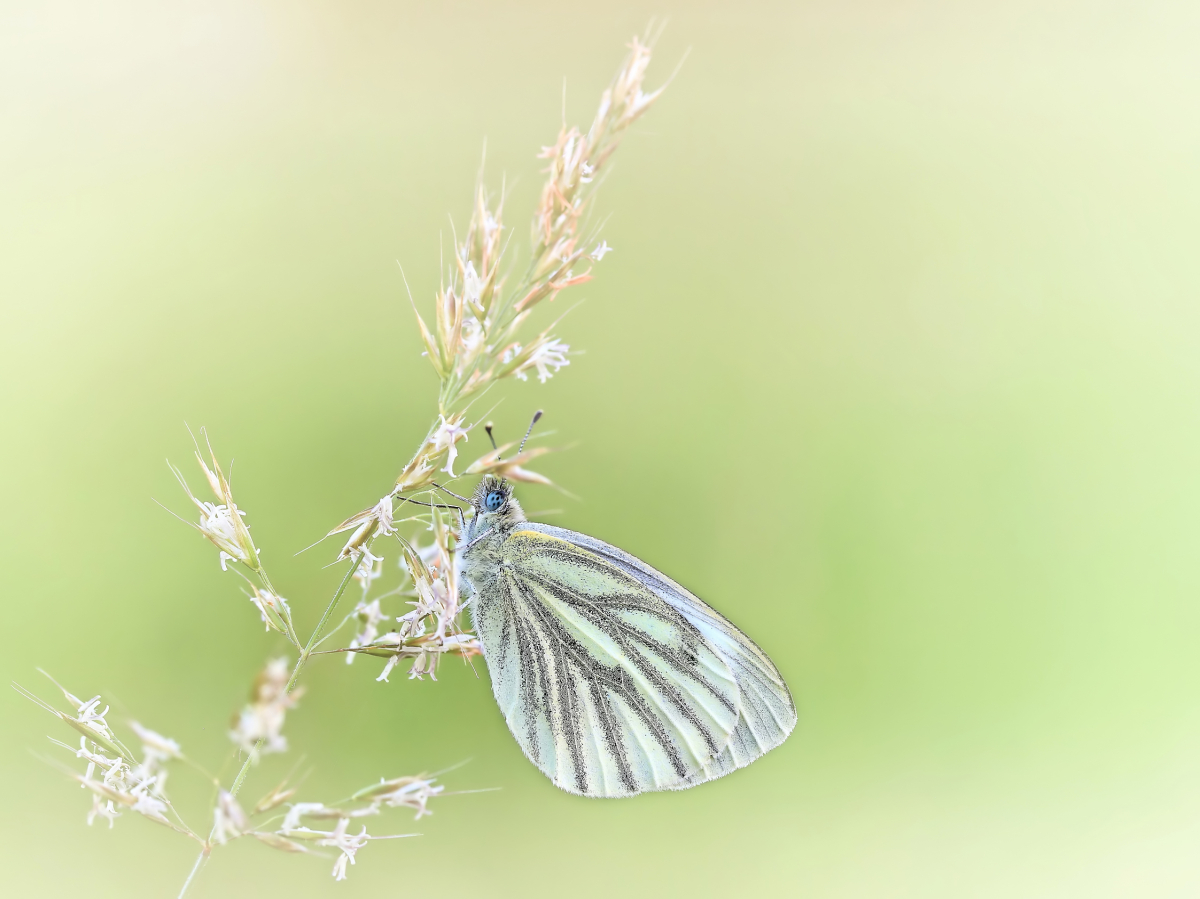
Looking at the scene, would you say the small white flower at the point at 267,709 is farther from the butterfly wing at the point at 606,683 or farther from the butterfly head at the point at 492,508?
the butterfly wing at the point at 606,683

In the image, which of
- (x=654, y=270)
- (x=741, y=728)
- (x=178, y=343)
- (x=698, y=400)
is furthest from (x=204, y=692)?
(x=654, y=270)

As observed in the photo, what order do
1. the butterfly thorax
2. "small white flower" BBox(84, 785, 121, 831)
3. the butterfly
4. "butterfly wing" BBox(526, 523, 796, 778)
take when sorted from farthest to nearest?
"butterfly wing" BBox(526, 523, 796, 778), the butterfly, the butterfly thorax, "small white flower" BBox(84, 785, 121, 831)

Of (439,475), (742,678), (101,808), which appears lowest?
(101,808)

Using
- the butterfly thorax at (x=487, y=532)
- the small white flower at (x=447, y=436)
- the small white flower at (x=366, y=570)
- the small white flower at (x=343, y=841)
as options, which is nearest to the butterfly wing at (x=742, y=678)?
the butterfly thorax at (x=487, y=532)

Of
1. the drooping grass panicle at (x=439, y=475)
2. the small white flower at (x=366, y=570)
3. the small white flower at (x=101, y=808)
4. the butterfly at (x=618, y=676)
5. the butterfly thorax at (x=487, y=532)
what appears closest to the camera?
the small white flower at (x=101, y=808)

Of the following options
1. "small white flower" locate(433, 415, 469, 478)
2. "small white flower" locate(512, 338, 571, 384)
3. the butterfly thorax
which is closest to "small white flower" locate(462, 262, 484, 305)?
"small white flower" locate(512, 338, 571, 384)

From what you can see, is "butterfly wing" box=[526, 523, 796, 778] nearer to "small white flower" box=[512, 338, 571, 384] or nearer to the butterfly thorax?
the butterfly thorax

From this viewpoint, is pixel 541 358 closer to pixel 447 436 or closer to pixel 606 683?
pixel 447 436

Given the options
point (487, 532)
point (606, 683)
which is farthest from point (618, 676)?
point (487, 532)
